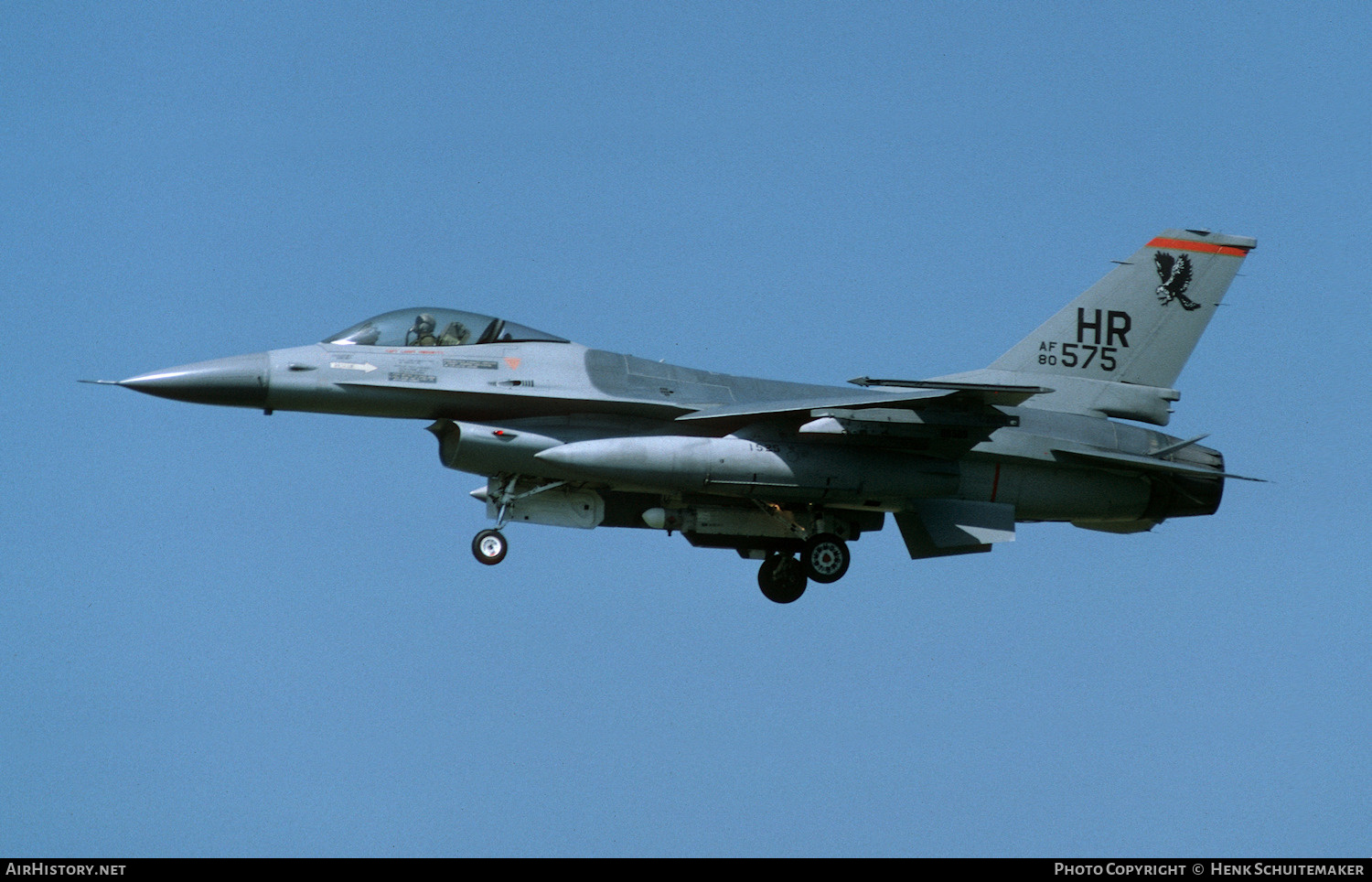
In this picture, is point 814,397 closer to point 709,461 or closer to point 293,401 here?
point 709,461

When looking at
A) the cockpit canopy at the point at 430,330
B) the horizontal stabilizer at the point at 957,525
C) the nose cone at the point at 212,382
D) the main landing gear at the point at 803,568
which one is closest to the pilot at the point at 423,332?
the cockpit canopy at the point at 430,330

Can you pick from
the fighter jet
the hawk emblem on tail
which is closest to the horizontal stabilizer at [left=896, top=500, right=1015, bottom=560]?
the fighter jet

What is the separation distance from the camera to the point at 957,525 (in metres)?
18.7

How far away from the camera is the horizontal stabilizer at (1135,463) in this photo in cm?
1888

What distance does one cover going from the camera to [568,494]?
18.0m

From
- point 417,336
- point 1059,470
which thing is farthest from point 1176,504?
point 417,336

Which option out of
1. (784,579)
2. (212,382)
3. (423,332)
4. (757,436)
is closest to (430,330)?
(423,332)

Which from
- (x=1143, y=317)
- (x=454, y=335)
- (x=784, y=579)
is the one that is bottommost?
(x=784, y=579)

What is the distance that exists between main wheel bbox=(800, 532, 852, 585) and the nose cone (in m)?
6.04

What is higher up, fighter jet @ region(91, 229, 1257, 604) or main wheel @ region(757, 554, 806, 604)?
fighter jet @ region(91, 229, 1257, 604)

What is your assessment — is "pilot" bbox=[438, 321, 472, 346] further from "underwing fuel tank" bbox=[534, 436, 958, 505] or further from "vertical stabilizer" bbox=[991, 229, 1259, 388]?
"vertical stabilizer" bbox=[991, 229, 1259, 388]

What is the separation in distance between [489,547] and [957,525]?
5.10 m

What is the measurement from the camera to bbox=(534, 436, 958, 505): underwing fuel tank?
17.0m

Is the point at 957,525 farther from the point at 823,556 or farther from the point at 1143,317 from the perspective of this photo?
the point at 1143,317
